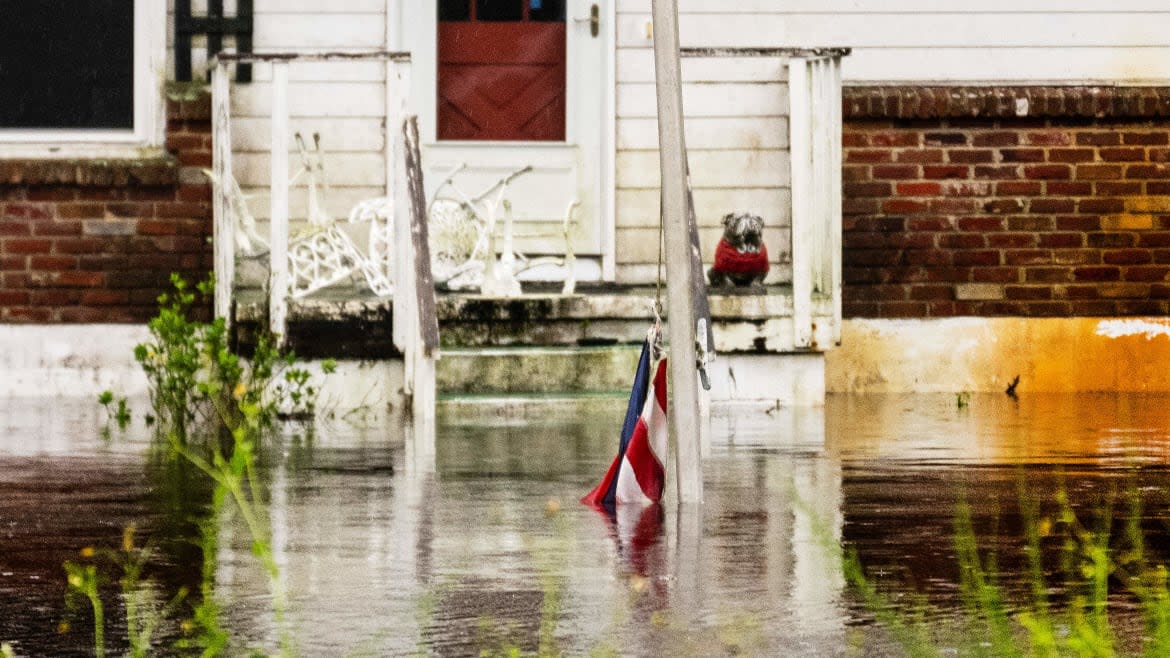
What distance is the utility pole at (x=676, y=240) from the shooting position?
21.4ft

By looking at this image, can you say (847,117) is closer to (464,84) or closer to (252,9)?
(464,84)

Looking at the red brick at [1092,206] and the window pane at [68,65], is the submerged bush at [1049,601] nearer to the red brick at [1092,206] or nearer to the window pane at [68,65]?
the red brick at [1092,206]

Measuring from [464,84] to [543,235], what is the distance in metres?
0.99

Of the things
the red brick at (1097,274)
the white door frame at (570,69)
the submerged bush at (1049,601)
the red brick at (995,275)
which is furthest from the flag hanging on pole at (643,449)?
the red brick at (1097,274)

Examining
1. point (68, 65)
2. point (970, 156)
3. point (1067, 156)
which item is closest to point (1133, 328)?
point (1067, 156)

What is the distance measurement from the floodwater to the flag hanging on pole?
0.34ft

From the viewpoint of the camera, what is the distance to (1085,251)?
39.5ft

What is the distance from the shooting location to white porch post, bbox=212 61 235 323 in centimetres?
1066

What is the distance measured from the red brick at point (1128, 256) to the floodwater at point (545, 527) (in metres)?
2.24

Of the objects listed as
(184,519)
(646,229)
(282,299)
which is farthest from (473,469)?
(646,229)

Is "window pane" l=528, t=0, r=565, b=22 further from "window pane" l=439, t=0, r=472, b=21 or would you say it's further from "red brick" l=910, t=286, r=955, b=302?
"red brick" l=910, t=286, r=955, b=302

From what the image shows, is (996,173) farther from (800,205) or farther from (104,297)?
(104,297)

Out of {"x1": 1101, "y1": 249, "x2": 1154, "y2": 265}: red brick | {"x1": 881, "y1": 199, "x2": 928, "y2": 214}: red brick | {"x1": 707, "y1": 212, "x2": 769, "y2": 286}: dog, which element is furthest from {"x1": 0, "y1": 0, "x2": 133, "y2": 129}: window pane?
{"x1": 1101, "y1": 249, "x2": 1154, "y2": 265}: red brick

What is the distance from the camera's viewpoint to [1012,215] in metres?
12.0
